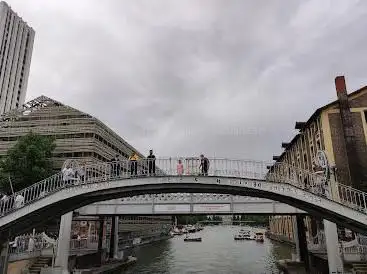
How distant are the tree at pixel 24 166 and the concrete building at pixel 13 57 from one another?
244 ft

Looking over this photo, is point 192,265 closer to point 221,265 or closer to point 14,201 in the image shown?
point 221,265

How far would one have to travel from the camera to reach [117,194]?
61.5ft

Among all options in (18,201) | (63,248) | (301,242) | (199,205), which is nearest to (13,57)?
(63,248)

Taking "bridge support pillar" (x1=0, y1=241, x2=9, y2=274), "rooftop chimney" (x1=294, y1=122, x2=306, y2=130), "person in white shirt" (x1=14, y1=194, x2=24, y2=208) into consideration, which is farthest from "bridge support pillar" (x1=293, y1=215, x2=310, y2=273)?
"bridge support pillar" (x1=0, y1=241, x2=9, y2=274)

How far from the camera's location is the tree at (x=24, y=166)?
3762cm

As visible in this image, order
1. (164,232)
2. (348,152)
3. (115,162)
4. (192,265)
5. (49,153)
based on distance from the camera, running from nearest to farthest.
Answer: (115,162) → (348,152) → (192,265) → (49,153) → (164,232)

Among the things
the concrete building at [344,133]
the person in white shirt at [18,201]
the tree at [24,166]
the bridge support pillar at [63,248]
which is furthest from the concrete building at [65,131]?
the person in white shirt at [18,201]

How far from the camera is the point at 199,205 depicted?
2511 cm

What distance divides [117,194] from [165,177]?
331 cm

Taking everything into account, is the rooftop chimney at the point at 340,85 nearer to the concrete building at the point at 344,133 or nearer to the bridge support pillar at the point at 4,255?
the concrete building at the point at 344,133

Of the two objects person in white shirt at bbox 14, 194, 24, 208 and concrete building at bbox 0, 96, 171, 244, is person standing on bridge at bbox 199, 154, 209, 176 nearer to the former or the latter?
person in white shirt at bbox 14, 194, 24, 208

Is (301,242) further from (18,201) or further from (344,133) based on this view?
(18,201)

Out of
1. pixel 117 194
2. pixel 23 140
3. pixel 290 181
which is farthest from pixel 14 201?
pixel 23 140

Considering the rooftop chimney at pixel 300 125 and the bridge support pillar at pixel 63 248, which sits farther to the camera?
the rooftop chimney at pixel 300 125
